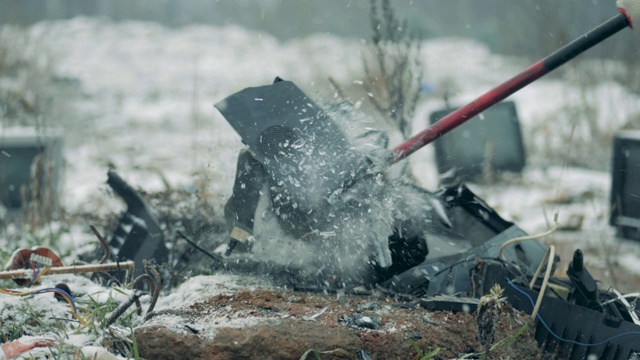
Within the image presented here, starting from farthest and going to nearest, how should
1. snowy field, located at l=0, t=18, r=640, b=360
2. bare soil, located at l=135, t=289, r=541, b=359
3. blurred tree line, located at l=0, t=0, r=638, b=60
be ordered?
blurred tree line, located at l=0, t=0, r=638, b=60 < snowy field, located at l=0, t=18, r=640, b=360 < bare soil, located at l=135, t=289, r=541, b=359

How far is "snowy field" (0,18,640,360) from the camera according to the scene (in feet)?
16.7

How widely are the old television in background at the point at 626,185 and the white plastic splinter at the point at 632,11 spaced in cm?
311

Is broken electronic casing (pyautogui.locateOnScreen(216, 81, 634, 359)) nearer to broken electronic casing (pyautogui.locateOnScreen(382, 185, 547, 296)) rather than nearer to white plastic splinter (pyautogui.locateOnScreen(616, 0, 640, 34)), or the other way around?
broken electronic casing (pyautogui.locateOnScreen(382, 185, 547, 296))

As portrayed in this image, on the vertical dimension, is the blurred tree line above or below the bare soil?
above

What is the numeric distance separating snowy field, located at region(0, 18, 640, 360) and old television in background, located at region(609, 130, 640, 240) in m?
0.17

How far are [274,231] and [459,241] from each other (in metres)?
0.83

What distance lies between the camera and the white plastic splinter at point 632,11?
2471mm

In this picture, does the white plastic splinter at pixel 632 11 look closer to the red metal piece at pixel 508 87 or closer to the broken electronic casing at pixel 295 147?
the red metal piece at pixel 508 87

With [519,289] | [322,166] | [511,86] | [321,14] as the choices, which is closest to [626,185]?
[511,86]

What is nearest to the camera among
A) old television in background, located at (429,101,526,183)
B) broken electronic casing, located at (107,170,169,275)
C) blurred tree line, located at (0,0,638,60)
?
broken electronic casing, located at (107,170,169,275)

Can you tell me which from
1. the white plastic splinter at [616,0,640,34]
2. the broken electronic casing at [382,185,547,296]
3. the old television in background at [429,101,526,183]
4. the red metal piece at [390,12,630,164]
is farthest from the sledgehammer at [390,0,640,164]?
the old television in background at [429,101,526,183]

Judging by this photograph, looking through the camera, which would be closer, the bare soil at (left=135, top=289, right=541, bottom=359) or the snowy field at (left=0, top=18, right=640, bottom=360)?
the bare soil at (left=135, top=289, right=541, bottom=359)

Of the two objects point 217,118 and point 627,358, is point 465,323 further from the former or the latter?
point 217,118

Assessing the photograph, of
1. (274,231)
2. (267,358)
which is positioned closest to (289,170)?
(274,231)
